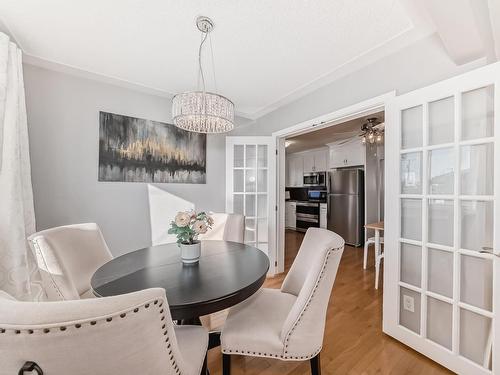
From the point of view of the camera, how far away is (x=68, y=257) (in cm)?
147

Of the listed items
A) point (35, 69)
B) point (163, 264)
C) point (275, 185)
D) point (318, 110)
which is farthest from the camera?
point (275, 185)

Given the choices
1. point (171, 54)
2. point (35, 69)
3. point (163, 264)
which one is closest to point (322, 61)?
point (171, 54)

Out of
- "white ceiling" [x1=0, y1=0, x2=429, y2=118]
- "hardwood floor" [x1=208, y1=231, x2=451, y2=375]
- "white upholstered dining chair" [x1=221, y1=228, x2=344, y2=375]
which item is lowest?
"hardwood floor" [x1=208, y1=231, x2=451, y2=375]

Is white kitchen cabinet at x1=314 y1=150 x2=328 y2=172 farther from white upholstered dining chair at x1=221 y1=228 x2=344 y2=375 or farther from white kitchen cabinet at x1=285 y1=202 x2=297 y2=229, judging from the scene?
white upholstered dining chair at x1=221 y1=228 x2=344 y2=375

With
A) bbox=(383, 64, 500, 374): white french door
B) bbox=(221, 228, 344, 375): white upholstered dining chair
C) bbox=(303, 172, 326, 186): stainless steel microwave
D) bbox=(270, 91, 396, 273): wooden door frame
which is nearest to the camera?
bbox=(221, 228, 344, 375): white upholstered dining chair

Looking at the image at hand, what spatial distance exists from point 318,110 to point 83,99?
2548 mm

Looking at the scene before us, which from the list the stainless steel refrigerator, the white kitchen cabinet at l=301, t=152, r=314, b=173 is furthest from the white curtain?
the white kitchen cabinet at l=301, t=152, r=314, b=173

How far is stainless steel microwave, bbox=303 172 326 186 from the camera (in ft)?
19.0

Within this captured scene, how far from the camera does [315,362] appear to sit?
48.7 inches

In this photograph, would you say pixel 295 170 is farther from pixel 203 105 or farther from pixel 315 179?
pixel 203 105

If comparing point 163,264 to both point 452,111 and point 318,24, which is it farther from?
point 452,111

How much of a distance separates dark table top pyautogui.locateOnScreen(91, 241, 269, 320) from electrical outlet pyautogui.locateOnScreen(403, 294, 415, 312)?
1202 millimetres

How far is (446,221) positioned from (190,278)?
173 cm

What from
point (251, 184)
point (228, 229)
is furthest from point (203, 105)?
point (251, 184)
